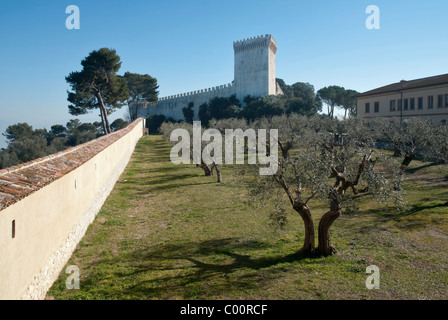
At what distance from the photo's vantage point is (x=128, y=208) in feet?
47.1

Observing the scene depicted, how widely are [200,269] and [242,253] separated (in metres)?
1.60

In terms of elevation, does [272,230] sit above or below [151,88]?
below

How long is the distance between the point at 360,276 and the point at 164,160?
74.3 ft

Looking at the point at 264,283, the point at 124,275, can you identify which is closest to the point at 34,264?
the point at 124,275

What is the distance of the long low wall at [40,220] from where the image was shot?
512 centimetres

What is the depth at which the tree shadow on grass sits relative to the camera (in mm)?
7152

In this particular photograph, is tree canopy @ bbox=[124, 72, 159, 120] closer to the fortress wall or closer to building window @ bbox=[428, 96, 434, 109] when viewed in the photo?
the fortress wall

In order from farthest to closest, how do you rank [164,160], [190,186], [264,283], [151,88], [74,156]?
[151,88] < [164,160] < [190,186] < [74,156] < [264,283]

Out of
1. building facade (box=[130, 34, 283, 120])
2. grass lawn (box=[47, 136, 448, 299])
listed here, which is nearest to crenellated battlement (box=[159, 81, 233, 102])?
building facade (box=[130, 34, 283, 120])

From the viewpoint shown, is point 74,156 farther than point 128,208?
No

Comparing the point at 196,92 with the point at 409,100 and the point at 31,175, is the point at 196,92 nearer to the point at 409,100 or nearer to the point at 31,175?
the point at 409,100

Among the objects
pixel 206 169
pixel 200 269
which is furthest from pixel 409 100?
pixel 200 269

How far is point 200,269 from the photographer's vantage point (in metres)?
8.34

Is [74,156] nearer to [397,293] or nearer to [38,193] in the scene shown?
[38,193]
